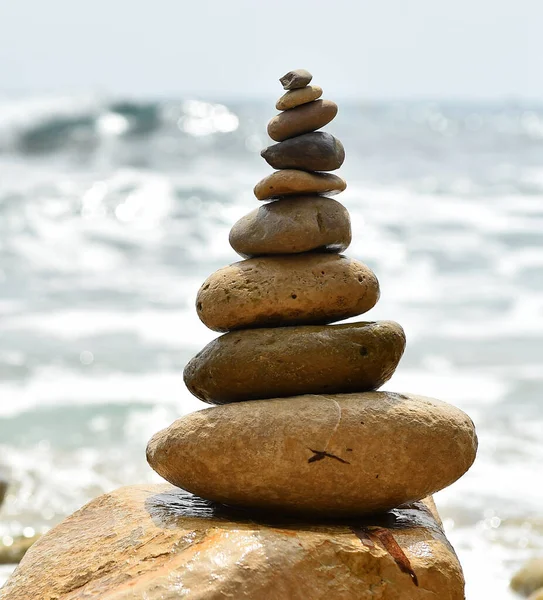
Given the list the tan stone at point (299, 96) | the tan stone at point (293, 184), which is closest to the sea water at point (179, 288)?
the tan stone at point (293, 184)

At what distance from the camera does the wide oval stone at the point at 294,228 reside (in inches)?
150

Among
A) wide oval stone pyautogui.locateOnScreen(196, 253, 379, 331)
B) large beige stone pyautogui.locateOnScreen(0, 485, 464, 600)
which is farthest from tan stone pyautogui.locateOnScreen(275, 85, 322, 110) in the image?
large beige stone pyautogui.locateOnScreen(0, 485, 464, 600)

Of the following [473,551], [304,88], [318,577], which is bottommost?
[473,551]

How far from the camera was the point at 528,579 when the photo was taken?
522 centimetres

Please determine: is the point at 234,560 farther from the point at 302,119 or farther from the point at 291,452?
the point at 302,119

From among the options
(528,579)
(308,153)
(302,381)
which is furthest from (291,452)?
(528,579)

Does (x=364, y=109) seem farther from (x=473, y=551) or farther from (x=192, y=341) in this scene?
(x=473, y=551)

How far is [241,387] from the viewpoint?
3.76m

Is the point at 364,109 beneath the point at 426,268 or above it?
above

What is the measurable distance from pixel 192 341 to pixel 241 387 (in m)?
7.09

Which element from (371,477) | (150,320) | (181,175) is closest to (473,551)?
(371,477)

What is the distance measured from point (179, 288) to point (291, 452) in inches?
389

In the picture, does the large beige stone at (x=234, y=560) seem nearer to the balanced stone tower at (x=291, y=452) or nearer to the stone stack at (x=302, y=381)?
the balanced stone tower at (x=291, y=452)

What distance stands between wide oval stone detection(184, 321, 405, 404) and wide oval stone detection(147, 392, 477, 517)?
10cm
